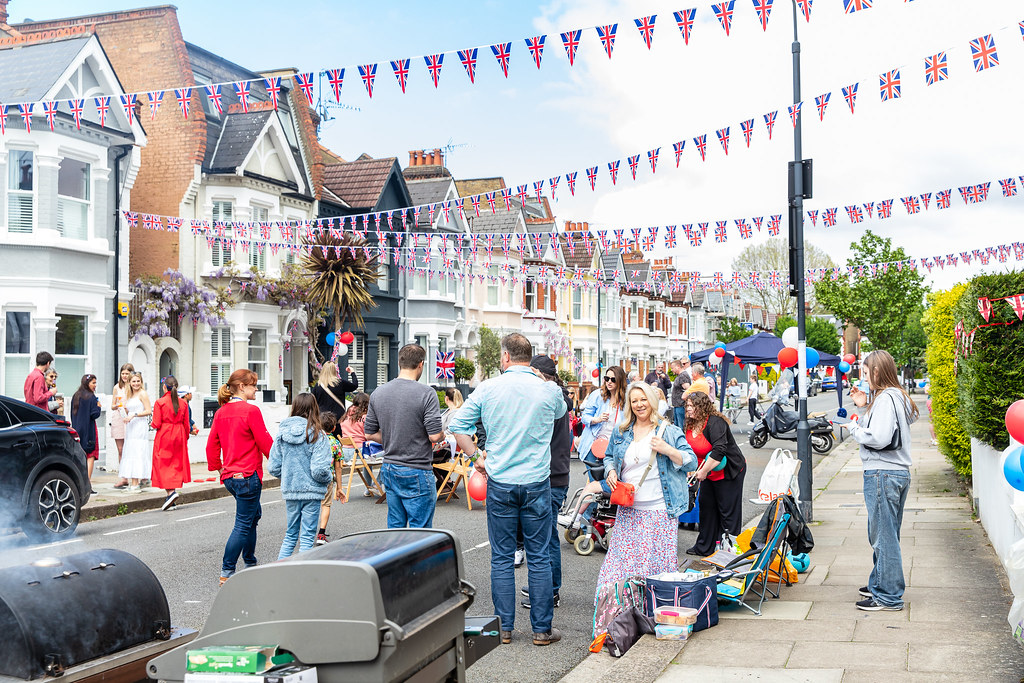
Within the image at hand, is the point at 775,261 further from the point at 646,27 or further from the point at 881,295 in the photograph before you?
the point at 646,27

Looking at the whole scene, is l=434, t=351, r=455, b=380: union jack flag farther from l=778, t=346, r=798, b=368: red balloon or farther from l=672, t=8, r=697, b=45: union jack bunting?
l=672, t=8, r=697, b=45: union jack bunting

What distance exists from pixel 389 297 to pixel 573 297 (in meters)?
19.1

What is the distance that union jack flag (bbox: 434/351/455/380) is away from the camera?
32.0 m

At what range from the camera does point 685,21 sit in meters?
9.15

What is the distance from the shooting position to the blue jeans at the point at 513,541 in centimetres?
615

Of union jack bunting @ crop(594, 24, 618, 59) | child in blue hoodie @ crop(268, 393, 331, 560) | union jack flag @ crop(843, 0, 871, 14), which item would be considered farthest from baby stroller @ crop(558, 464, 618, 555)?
union jack flag @ crop(843, 0, 871, 14)

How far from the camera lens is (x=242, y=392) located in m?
8.02

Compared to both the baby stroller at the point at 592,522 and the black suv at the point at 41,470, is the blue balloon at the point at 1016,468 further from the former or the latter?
the black suv at the point at 41,470

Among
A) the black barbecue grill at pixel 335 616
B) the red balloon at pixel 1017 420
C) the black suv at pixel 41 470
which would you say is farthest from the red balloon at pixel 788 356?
the black barbecue grill at pixel 335 616

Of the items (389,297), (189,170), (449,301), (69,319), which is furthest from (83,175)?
(449,301)

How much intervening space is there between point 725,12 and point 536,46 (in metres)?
2.03

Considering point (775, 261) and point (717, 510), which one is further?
point (775, 261)

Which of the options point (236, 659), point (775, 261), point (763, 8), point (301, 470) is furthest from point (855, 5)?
point (775, 261)

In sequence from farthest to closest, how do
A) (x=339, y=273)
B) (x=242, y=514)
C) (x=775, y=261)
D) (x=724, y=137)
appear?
(x=775, y=261)
(x=339, y=273)
(x=724, y=137)
(x=242, y=514)
